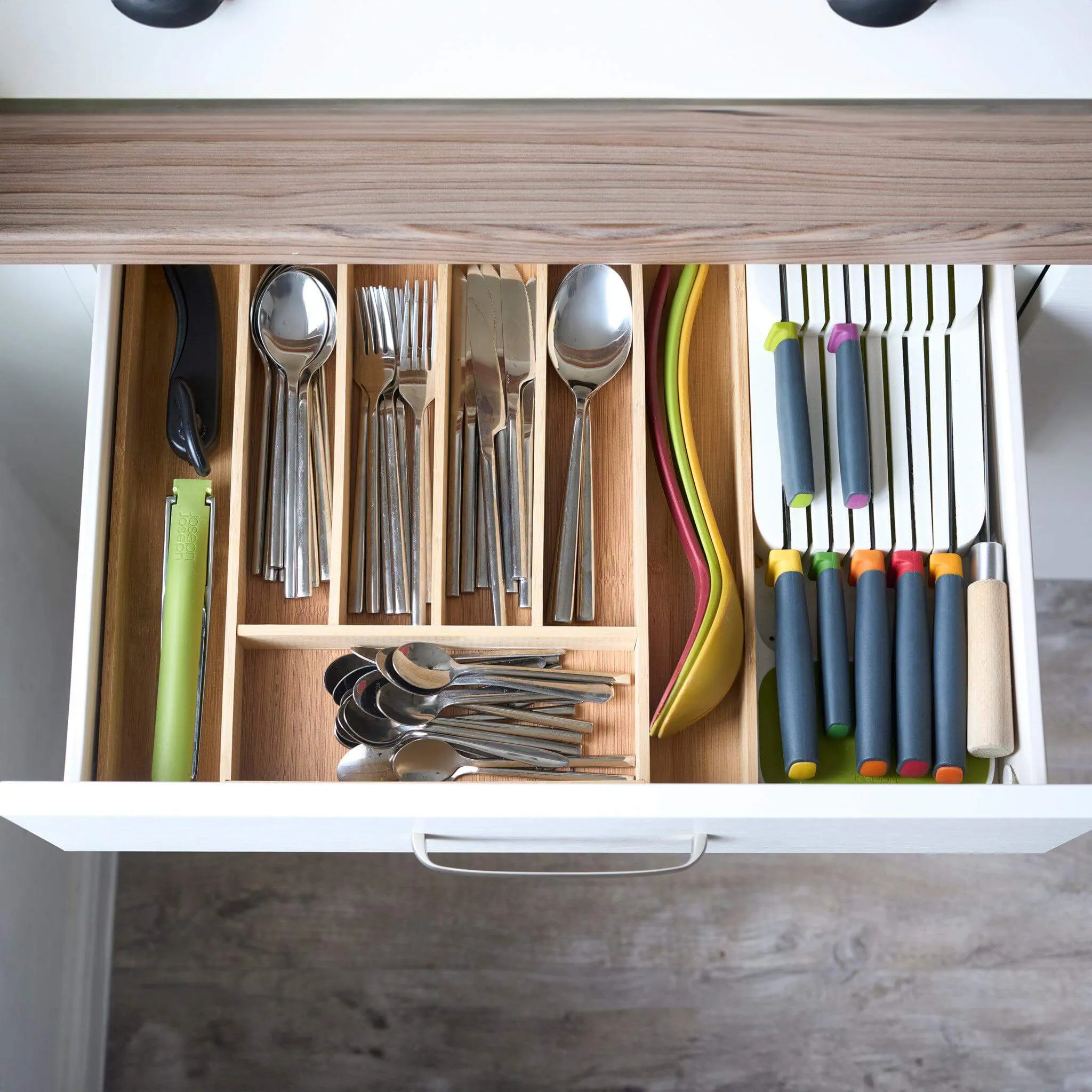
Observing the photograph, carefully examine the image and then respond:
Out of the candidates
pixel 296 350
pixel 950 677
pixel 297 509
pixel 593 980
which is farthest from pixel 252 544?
pixel 593 980

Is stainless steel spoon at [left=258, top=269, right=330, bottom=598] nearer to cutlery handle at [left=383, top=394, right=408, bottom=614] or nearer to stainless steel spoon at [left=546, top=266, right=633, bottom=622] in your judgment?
cutlery handle at [left=383, top=394, right=408, bottom=614]

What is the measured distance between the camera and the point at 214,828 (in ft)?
2.33

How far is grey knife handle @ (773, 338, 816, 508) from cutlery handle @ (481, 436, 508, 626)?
206 mm

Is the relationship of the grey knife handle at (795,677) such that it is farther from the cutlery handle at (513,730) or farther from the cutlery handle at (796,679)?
the cutlery handle at (513,730)

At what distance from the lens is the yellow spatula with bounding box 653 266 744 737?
76cm

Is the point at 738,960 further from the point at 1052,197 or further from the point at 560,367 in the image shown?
the point at 1052,197

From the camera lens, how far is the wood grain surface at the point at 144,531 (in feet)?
2.64

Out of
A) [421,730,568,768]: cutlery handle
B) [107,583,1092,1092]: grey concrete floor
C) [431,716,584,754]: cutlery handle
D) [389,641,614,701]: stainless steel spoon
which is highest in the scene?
[389,641,614,701]: stainless steel spoon

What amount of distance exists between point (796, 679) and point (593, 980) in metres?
0.67

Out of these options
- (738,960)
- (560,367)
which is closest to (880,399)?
(560,367)

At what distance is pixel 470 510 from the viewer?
2.77 feet

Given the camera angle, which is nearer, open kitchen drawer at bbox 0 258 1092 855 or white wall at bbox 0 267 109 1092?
open kitchen drawer at bbox 0 258 1092 855

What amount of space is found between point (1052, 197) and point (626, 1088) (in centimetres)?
103

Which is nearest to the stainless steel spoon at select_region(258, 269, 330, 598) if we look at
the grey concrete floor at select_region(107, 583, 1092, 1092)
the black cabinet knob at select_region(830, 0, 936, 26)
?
the black cabinet knob at select_region(830, 0, 936, 26)
